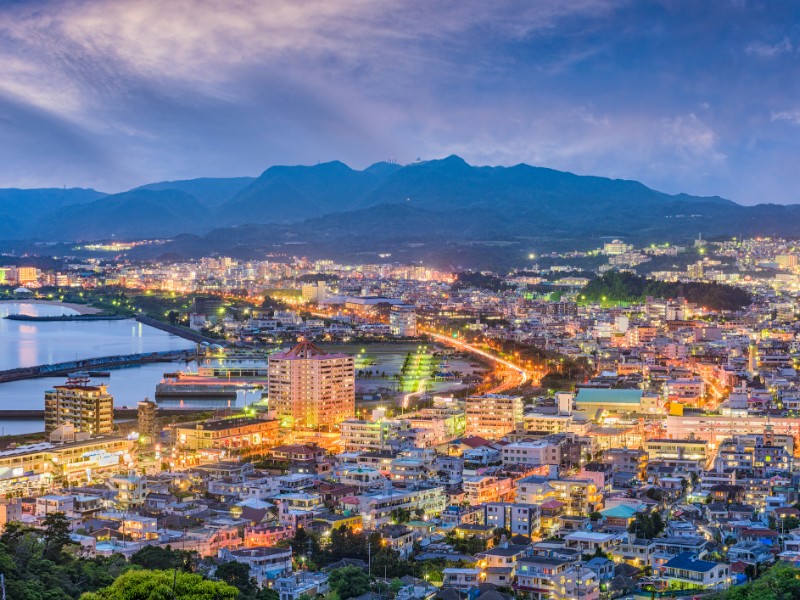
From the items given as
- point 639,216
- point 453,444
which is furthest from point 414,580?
point 639,216

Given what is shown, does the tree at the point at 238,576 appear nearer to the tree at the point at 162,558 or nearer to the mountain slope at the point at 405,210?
the tree at the point at 162,558

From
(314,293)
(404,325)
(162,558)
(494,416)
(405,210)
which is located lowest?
(162,558)

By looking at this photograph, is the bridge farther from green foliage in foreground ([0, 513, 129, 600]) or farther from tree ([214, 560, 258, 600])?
tree ([214, 560, 258, 600])

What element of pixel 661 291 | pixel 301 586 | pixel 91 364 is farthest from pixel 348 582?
pixel 661 291

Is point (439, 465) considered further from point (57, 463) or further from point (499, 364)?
point (499, 364)

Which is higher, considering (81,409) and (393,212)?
(393,212)

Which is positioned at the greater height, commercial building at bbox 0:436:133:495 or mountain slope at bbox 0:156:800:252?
mountain slope at bbox 0:156:800:252

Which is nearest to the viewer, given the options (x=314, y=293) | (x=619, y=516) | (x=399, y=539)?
(x=399, y=539)

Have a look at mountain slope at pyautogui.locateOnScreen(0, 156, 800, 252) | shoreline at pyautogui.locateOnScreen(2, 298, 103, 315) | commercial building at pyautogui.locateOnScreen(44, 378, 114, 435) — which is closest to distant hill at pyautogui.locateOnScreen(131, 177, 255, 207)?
mountain slope at pyautogui.locateOnScreen(0, 156, 800, 252)
